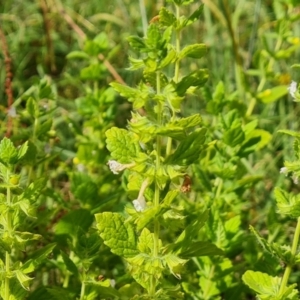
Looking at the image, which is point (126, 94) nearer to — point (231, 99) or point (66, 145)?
point (231, 99)

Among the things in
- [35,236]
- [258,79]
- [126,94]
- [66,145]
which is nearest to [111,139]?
[126,94]

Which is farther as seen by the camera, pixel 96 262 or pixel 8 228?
pixel 96 262

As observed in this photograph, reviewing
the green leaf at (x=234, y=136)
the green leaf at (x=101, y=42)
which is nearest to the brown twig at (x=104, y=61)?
the green leaf at (x=101, y=42)

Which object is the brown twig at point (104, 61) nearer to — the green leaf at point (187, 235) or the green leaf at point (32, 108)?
the green leaf at point (32, 108)

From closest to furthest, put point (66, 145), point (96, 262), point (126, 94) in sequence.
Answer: point (126, 94) < point (96, 262) < point (66, 145)

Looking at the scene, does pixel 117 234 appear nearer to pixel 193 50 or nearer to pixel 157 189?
pixel 157 189

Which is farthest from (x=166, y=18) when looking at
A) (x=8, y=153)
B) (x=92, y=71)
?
(x=92, y=71)
